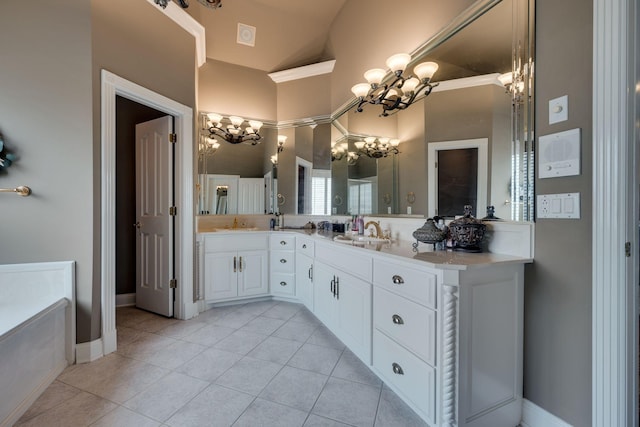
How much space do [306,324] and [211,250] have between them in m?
1.33

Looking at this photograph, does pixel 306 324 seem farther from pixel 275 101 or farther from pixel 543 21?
pixel 275 101

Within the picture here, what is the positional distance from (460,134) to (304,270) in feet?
6.73

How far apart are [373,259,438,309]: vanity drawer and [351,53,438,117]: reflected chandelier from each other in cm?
134

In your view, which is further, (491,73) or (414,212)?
(414,212)

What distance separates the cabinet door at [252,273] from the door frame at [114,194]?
54 centimetres

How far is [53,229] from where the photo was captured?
76.7 inches

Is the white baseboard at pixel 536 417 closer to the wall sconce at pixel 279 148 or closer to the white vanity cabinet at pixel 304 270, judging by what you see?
the white vanity cabinet at pixel 304 270

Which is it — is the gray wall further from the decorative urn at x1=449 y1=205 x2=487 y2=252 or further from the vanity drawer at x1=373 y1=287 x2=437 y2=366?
the vanity drawer at x1=373 y1=287 x2=437 y2=366

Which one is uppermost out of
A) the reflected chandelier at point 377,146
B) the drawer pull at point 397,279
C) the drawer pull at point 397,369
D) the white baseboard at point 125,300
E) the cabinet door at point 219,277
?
the reflected chandelier at point 377,146

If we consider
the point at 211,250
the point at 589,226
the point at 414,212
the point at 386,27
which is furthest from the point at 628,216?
the point at 211,250

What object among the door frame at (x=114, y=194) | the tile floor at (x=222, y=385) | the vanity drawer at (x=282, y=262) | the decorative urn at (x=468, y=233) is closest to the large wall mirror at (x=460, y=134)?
the decorative urn at (x=468, y=233)

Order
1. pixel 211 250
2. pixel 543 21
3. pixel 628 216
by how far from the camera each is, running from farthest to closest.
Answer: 1. pixel 211 250
2. pixel 543 21
3. pixel 628 216

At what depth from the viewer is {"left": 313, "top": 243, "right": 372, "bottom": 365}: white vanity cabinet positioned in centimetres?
188

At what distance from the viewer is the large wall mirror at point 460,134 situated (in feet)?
4.79
